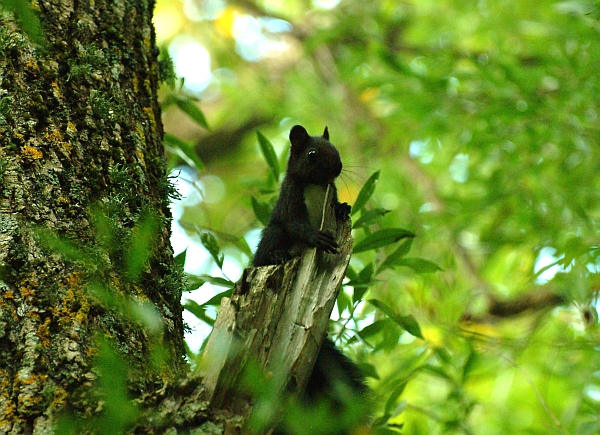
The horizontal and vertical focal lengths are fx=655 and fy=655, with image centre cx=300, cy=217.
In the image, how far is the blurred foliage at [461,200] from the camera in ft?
12.0

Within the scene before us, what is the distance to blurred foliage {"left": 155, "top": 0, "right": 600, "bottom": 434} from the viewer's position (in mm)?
3656

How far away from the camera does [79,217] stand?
219cm

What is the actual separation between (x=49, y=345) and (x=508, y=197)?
4102mm

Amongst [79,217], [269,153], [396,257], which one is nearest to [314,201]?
[269,153]

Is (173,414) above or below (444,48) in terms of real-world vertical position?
below

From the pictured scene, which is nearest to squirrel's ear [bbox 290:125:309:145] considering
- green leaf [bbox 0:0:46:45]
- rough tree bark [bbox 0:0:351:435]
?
rough tree bark [bbox 0:0:351:435]

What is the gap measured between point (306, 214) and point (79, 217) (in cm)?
169

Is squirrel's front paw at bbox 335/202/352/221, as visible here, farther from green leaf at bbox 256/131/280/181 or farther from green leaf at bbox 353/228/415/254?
green leaf at bbox 256/131/280/181

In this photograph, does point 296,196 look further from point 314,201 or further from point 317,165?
point 317,165

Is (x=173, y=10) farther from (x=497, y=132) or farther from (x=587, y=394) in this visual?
(x=587, y=394)

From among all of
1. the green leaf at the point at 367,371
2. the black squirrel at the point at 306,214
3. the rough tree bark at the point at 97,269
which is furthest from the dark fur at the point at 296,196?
the rough tree bark at the point at 97,269

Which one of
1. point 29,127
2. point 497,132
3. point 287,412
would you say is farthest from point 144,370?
point 497,132

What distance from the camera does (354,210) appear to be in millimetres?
3297

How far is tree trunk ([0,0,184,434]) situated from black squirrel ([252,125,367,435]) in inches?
34.3
